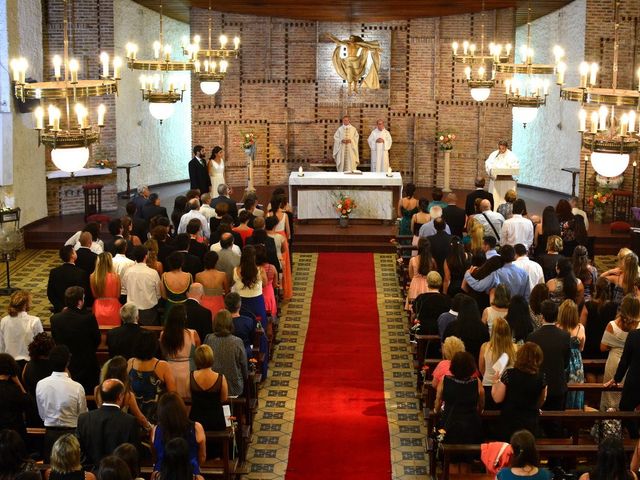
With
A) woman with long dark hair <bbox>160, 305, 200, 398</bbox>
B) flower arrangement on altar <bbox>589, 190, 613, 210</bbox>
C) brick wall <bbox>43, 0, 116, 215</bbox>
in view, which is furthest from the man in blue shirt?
brick wall <bbox>43, 0, 116, 215</bbox>

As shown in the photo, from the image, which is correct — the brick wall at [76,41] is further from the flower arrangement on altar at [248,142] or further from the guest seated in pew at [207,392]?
the guest seated in pew at [207,392]

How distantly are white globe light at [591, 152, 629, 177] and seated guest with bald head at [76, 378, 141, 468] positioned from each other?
5210 mm

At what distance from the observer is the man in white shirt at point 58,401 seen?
8141mm

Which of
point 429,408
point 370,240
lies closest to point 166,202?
point 370,240

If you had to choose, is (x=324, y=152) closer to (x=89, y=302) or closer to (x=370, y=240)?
(x=370, y=240)

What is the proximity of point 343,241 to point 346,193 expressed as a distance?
1.48 m

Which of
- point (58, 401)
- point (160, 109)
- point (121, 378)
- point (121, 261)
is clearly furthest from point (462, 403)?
point (160, 109)

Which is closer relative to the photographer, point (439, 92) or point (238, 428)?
point (238, 428)

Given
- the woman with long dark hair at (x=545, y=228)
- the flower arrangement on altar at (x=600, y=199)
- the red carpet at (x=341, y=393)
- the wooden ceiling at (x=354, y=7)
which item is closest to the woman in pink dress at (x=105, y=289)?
the red carpet at (x=341, y=393)

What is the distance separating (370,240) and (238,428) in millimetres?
10728

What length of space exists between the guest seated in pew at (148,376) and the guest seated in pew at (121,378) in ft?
1.36

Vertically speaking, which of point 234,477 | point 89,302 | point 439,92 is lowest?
point 234,477

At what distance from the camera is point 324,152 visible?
27234 millimetres

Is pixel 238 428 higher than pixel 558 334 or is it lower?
lower
